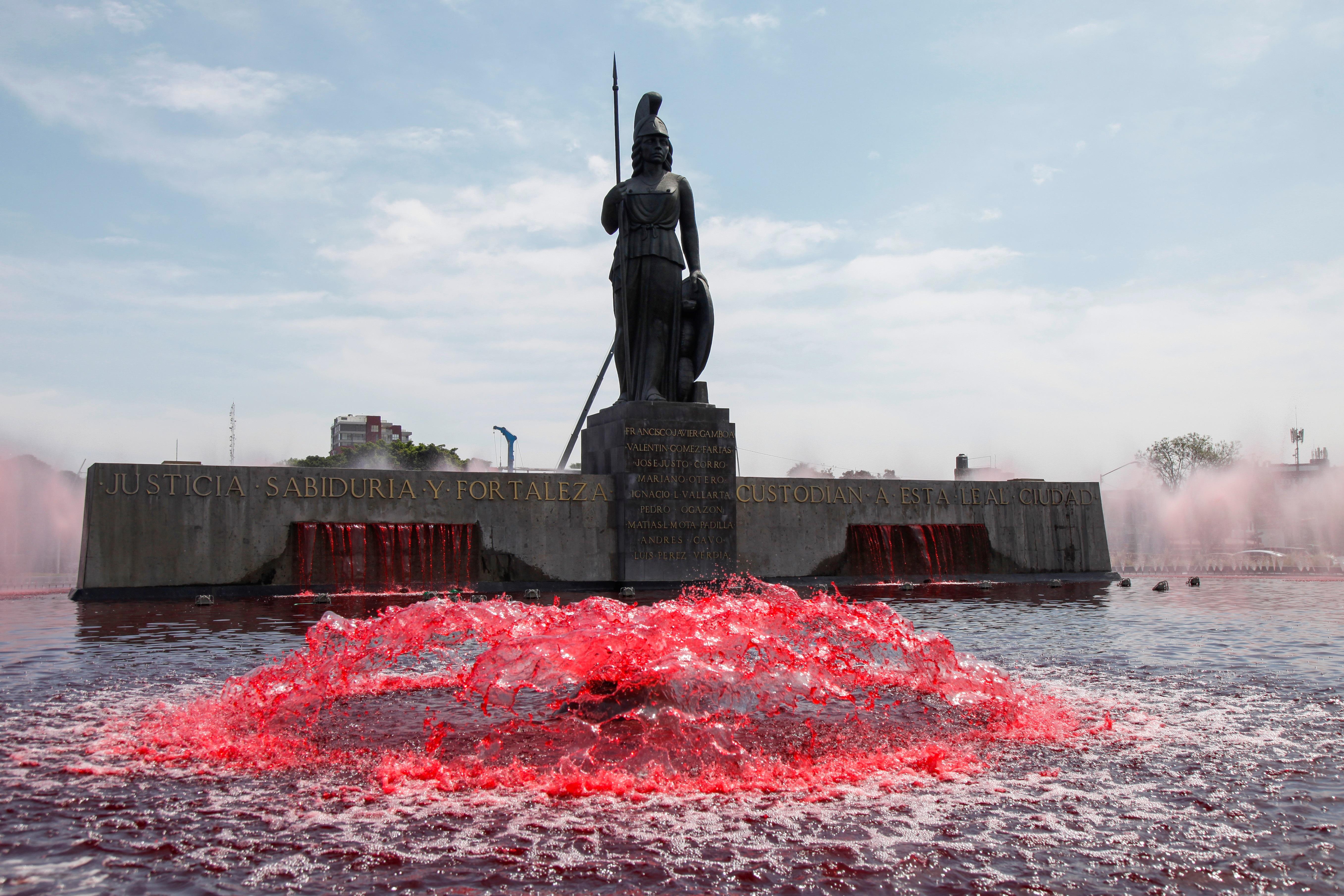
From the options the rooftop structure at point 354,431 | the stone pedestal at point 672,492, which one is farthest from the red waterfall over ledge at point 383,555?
the rooftop structure at point 354,431

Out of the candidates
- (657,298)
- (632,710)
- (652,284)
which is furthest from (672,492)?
(632,710)

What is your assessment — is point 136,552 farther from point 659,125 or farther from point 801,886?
point 801,886

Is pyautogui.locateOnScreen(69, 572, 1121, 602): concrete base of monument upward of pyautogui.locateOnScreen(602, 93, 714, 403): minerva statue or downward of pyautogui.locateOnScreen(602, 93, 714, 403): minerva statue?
downward

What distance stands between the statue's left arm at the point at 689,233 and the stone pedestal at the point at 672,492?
2337 mm

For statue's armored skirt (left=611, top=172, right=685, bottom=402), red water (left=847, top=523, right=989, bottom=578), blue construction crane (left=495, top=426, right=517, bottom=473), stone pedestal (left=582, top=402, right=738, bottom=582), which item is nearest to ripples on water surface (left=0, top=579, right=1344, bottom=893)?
stone pedestal (left=582, top=402, right=738, bottom=582)

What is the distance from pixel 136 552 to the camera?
13.4m

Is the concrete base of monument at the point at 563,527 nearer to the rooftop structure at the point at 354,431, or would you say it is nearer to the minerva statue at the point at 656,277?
the minerva statue at the point at 656,277

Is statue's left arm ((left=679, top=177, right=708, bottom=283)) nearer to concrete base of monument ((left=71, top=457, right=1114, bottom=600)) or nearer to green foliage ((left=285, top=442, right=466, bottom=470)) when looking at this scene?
concrete base of monument ((left=71, top=457, right=1114, bottom=600))

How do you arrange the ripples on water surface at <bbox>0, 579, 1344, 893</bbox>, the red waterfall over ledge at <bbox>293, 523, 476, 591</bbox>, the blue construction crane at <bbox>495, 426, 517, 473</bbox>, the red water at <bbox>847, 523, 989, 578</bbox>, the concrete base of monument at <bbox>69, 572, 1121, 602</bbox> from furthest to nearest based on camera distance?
the blue construction crane at <bbox>495, 426, 517, 473</bbox> → the red water at <bbox>847, 523, 989, 578</bbox> → the red waterfall over ledge at <bbox>293, 523, 476, 591</bbox> → the concrete base of monument at <bbox>69, 572, 1121, 602</bbox> → the ripples on water surface at <bbox>0, 579, 1344, 893</bbox>

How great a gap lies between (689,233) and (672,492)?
4.25 meters

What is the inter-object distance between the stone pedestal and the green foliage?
46643 mm

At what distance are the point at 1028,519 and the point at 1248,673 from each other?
40.9 feet

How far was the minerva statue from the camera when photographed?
15453 millimetres

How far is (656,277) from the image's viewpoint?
609 inches
